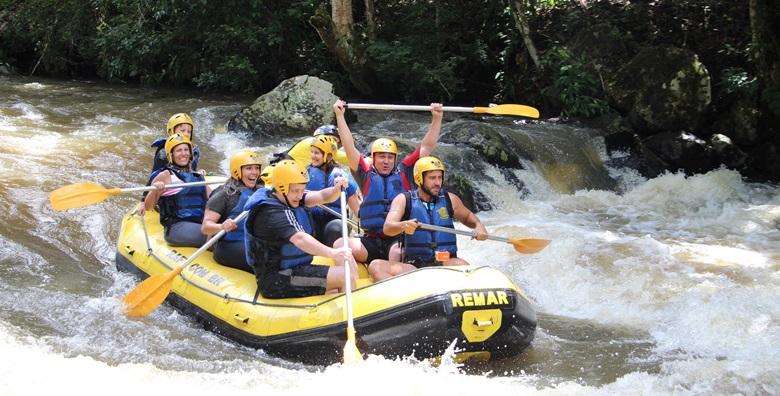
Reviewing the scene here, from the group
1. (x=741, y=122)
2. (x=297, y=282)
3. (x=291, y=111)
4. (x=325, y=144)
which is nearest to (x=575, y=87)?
(x=741, y=122)

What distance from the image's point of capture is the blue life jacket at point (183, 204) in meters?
6.18

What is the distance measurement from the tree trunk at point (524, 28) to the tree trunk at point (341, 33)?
2.41 meters

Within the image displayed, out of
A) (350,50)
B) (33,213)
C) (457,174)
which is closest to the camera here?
(33,213)

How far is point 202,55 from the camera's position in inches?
571

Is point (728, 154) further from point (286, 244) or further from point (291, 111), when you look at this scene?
point (286, 244)

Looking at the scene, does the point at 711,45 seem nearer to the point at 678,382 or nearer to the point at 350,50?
the point at 350,50

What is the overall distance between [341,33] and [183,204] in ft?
22.1

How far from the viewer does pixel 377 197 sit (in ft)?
17.9

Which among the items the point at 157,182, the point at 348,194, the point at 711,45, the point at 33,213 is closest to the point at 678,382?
the point at 348,194

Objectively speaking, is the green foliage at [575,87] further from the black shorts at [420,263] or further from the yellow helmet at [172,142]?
the black shorts at [420,263]

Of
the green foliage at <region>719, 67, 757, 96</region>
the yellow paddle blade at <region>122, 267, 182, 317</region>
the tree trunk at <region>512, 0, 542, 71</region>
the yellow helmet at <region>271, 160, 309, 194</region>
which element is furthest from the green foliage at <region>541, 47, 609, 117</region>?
the yellow paddle blade at <region>122, 267, 182, 317</region>

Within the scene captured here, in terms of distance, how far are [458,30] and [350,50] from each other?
1727 millimetres

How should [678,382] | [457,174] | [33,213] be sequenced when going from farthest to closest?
1. [457,174]
2. [33,213]
3. [678,382]

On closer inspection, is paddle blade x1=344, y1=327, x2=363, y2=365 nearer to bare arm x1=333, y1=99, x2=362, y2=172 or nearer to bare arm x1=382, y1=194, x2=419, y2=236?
bare arm x1=382, y1=194, x2=419, y2=236
